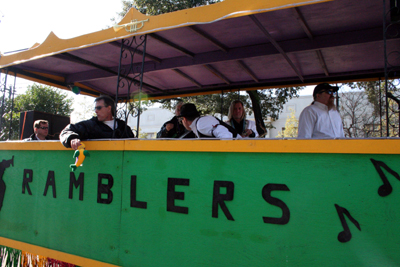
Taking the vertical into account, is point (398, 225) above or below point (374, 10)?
below

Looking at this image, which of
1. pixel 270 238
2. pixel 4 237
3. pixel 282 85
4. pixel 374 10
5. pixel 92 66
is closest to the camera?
pixel 270 238

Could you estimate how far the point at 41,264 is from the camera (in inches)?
124

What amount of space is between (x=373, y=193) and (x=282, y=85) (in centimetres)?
355

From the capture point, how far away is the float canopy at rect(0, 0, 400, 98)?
2.71 m

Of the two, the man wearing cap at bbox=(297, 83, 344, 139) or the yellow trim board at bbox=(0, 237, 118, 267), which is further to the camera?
the man wearing cap at bbox=(297, 83, 344, 139)

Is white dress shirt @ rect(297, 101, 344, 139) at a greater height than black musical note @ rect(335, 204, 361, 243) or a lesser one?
greater

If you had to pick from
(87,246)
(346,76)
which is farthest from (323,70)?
(87,246)

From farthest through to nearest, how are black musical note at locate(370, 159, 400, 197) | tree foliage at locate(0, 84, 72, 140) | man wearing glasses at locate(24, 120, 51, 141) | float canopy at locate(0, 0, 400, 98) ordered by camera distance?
tree foliage at locate(0, 84, 72, 140)
man wearing glasses at locate(24, 120, 51, 141)
float canopy at locate(0, 0, 400, 98)
black musical note at locate(370, 159, 400, 197)

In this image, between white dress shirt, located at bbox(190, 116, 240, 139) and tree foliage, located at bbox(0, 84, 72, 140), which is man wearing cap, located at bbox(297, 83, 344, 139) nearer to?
white dress shirt, located at bbox(190, 116, 240, 139)

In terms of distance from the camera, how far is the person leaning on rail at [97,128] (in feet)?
9.30

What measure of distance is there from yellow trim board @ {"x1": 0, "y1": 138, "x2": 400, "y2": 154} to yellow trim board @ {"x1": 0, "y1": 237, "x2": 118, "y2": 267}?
3.52 ft

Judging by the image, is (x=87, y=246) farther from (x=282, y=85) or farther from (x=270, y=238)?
(x=282, y=85)

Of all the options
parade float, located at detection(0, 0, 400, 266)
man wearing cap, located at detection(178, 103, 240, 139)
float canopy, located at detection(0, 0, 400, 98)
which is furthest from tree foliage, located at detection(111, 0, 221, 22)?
man wearing cap, located at detection(178, 103, 240, 139)

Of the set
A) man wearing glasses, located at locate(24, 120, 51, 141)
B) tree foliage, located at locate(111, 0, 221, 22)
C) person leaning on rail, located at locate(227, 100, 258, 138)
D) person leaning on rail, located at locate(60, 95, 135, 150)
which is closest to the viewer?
person leaning on rail, located at locate(60, 95, 135, 150)
